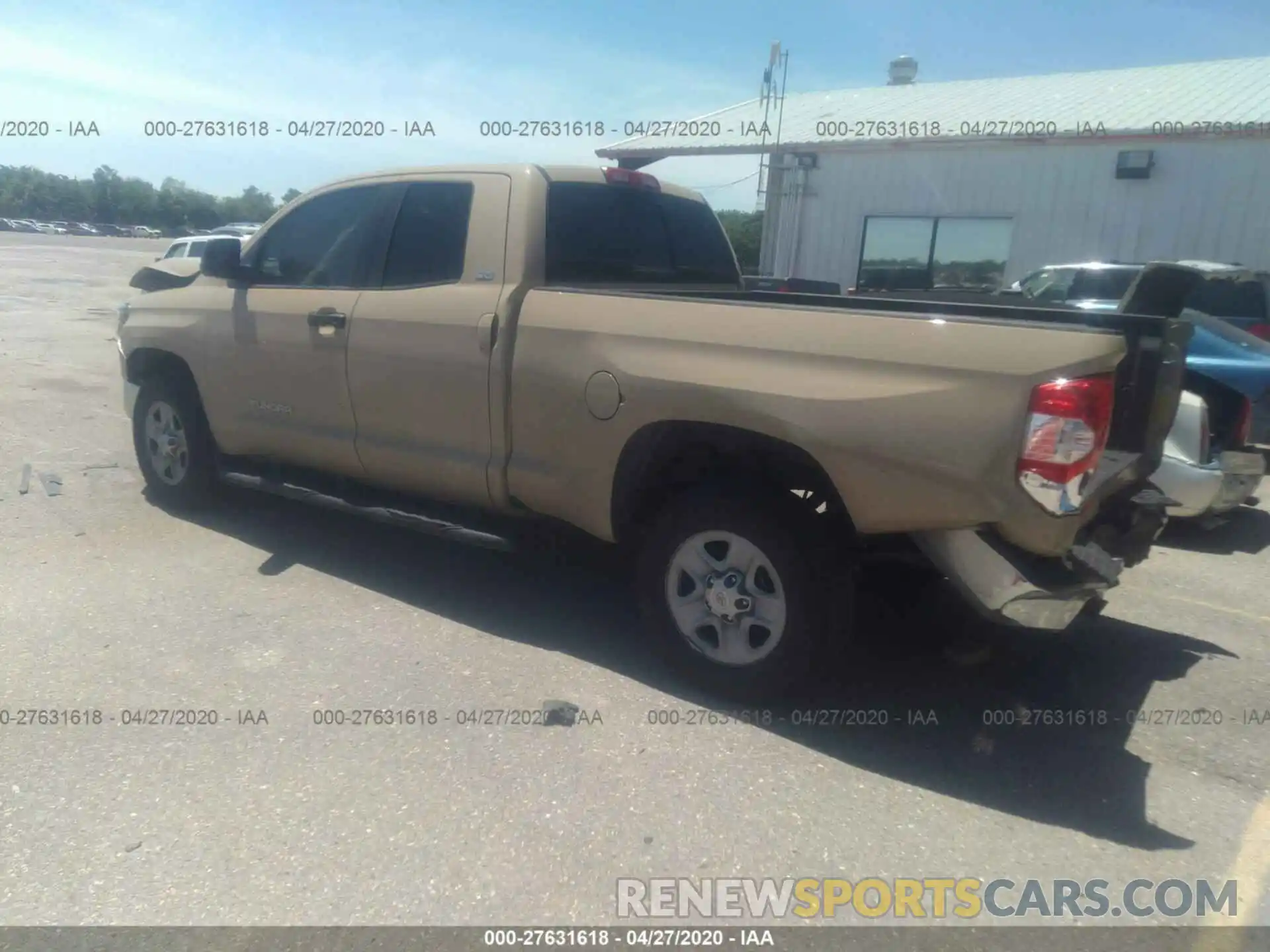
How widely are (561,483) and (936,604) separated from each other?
1.99m

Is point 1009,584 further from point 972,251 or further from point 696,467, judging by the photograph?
point 972,251

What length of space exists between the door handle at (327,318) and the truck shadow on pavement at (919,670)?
128cm

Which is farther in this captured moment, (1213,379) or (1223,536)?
(1213,379)

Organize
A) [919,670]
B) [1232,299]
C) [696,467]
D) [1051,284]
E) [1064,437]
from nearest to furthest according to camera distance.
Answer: [1064,437]
[696,467]
[919,670]
[1232,299]
[1051,284]

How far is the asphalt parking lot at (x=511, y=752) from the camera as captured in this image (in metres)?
2.81

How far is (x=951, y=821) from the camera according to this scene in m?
3.11

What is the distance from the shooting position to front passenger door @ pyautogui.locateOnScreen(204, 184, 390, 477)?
4.93 metres

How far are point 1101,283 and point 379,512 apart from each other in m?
9.08

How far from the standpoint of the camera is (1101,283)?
426 inches

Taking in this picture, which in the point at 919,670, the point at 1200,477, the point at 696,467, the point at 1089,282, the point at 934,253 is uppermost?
the point at 934,253

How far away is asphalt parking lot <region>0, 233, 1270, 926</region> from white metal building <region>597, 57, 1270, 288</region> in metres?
10.7

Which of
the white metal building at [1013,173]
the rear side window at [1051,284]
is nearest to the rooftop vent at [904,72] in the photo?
the white metal building at [1013,173]

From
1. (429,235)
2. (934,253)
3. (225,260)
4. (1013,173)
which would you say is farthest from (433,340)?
(934,253)

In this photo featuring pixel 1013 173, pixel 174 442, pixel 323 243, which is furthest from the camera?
pixel 1013 173
